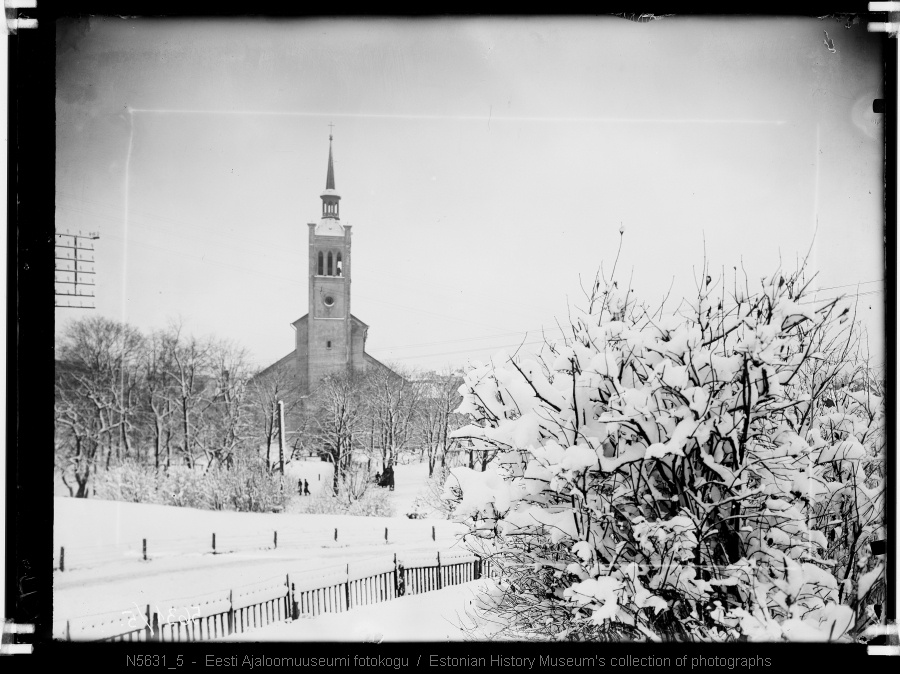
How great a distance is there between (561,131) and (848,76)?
1.52 meters

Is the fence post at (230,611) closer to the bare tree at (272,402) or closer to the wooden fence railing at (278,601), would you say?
the wooden fence railing at (278,601)

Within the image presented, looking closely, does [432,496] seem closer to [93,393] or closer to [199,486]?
[199,486]

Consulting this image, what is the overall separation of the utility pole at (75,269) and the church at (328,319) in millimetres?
1182

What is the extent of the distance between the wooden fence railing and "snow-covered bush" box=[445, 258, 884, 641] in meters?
0.76

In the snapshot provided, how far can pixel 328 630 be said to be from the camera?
3.02 m

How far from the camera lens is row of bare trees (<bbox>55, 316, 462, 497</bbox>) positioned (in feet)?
10.7

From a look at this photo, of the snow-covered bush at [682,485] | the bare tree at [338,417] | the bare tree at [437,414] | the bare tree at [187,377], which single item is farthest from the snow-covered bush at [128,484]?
the snow-covered bush at [682,485]

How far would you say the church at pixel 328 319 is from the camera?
11.7ft

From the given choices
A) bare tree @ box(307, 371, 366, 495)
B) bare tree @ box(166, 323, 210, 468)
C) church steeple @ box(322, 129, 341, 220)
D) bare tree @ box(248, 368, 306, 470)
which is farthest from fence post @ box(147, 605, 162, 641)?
church steeple @ box(322, 129, 341, 220)

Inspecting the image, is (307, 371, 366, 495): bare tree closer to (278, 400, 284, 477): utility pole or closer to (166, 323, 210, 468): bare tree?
(278, 400, 284, 477): utility pole

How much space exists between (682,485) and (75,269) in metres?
3.31

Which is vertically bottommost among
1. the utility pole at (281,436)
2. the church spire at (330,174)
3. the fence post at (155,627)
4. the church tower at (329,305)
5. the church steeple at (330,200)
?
the fence post at (155,627)
